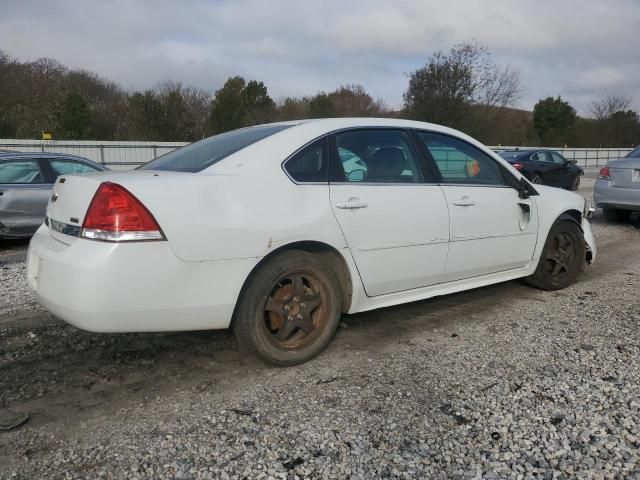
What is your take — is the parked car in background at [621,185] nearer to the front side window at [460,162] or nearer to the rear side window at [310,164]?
the front side window at [460,162]

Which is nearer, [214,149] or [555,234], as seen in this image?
[214,149]

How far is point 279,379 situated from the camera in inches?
123

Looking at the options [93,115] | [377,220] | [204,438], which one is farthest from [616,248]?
[93,115]

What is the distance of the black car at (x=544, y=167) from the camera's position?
1759 cm

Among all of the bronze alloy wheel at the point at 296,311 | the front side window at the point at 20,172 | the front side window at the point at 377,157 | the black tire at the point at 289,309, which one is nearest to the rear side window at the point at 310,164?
the front side window at the point at 377,157

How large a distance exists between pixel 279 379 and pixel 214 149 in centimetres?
149

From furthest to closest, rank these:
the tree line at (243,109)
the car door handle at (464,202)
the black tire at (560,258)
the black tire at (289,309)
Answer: the tree line at (243,109), the black tire at (560,258), the car door handle at (464,202), the black tire at (289,309)

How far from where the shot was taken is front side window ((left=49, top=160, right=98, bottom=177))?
7562 millimetres

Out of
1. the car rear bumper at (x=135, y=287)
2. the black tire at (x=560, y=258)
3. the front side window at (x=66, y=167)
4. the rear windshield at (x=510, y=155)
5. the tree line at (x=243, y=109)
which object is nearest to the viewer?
the car rear bumper at (x=135, y=287)

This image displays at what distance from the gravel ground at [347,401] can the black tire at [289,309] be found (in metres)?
0.14

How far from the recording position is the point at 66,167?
7.74 metres

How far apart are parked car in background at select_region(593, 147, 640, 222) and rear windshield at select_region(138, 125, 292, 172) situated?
729 cm

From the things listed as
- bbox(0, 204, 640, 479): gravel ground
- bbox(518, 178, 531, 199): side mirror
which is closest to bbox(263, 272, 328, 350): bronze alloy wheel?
bbox(0, 204, 640, 479): gravel ground

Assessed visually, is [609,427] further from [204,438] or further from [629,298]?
[629,298]
